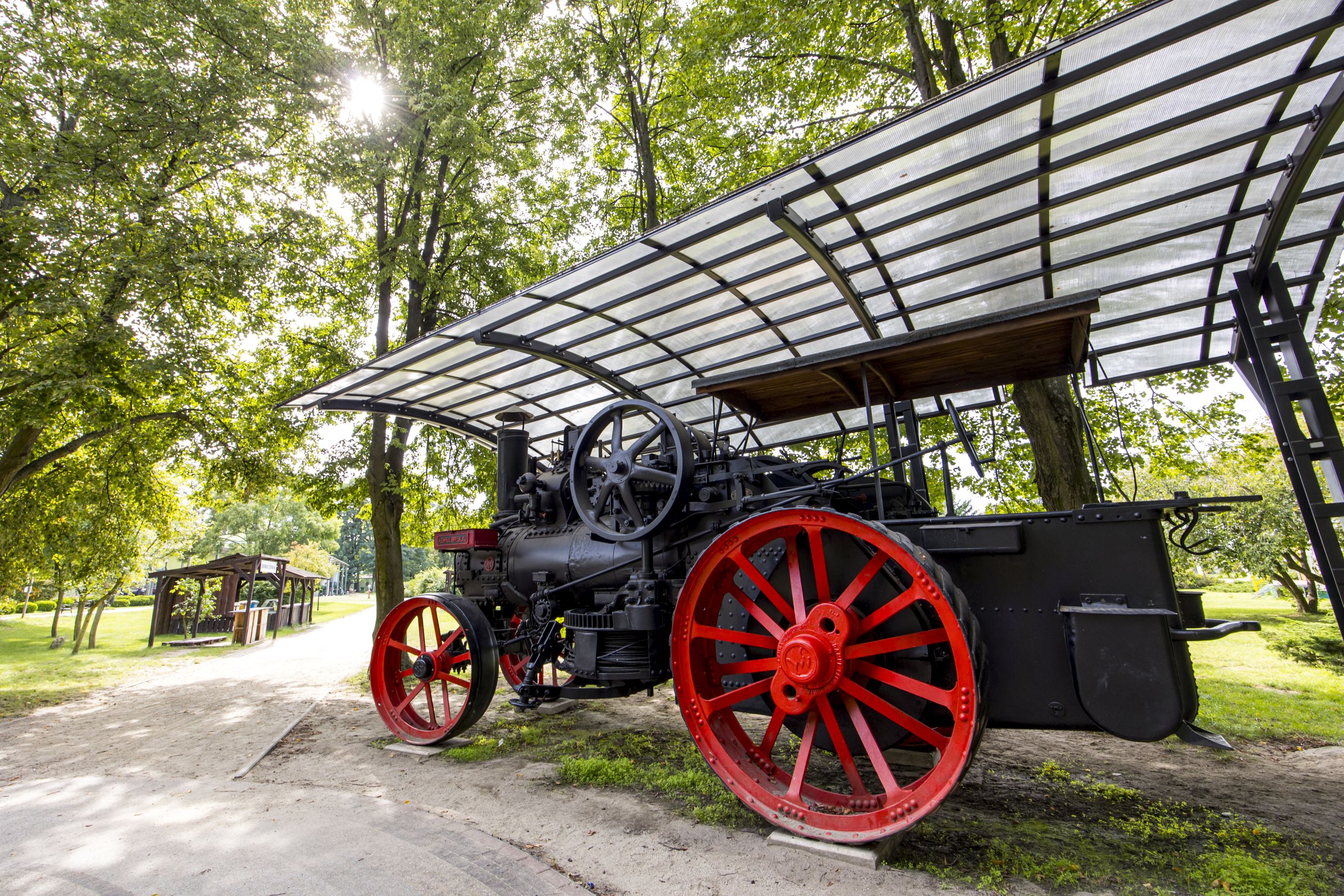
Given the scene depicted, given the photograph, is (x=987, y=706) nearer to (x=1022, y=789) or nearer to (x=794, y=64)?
(x=1022, y=789)

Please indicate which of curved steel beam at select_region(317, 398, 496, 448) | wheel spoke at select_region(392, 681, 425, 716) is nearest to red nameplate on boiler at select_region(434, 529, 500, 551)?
wheel spoke at select_region(392, 681, 425, 716)

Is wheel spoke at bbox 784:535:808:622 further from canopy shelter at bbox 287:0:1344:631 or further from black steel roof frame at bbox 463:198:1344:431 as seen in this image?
black steel roof frame at bbox 463:198:1344:431

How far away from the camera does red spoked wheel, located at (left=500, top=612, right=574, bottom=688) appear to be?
241 inches

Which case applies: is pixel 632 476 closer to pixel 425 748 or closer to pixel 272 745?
pixel 425 748

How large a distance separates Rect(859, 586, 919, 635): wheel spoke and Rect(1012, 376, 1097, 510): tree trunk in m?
5.27

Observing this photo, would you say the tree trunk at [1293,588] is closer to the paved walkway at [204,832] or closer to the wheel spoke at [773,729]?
the wheel spoke at [773,729]

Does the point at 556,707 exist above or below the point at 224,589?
below

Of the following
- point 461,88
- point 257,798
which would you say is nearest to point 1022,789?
point 257,798

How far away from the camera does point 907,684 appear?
3.39m

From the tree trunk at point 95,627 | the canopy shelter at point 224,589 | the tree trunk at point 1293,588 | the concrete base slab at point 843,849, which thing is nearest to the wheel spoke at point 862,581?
the concrete base slab at point 843,849

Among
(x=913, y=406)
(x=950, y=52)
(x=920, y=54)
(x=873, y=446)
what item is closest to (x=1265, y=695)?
(x=913, y=406)

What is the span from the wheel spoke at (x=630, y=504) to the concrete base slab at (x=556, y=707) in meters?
A: 3.26

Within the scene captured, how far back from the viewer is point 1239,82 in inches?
143

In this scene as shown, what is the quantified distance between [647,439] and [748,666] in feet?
6.02
